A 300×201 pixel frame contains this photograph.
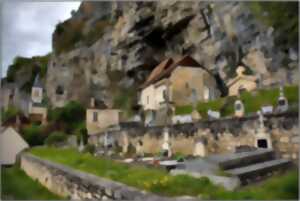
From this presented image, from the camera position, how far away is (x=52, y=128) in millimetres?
11148

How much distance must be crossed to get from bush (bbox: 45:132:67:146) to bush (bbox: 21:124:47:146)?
A: 21 centimetres

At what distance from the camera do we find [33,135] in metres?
9.43

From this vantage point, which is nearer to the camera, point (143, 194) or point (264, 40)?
point (143, 194)

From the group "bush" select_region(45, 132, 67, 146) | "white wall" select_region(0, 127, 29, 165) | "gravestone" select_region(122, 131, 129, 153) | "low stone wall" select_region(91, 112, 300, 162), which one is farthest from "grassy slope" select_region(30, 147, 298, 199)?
"bush" select_region(45, 132, 67, 146)

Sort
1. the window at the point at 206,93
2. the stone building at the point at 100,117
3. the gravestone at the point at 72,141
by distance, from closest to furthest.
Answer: the gravestone at the point at 72,141 → the window at the point at 206,93 → the stone building at the point at 100,117

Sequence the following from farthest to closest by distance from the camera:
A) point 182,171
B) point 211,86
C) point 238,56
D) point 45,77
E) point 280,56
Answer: point 45,77, point 211,86, point 238,56, point 280,56, point 182,171

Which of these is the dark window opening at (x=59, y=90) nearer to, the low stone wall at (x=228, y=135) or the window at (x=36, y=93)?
the window at (x=36, y=93)

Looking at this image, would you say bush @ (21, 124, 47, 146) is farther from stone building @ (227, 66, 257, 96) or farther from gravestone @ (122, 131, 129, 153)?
stone building @ (227, 66, 257, 96)

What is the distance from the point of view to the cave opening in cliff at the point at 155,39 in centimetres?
1730

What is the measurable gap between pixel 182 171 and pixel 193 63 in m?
11.4

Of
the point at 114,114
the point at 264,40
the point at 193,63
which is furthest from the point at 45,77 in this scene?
the point at 264,40

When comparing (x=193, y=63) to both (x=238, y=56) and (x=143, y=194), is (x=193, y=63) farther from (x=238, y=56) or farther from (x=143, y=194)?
(x=143, y=194)

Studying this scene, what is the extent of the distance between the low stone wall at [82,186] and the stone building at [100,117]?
8481 millimetres

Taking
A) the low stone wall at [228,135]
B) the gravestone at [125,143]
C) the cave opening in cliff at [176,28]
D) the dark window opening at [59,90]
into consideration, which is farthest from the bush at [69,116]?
the cave opening in cliff at [176,28]
